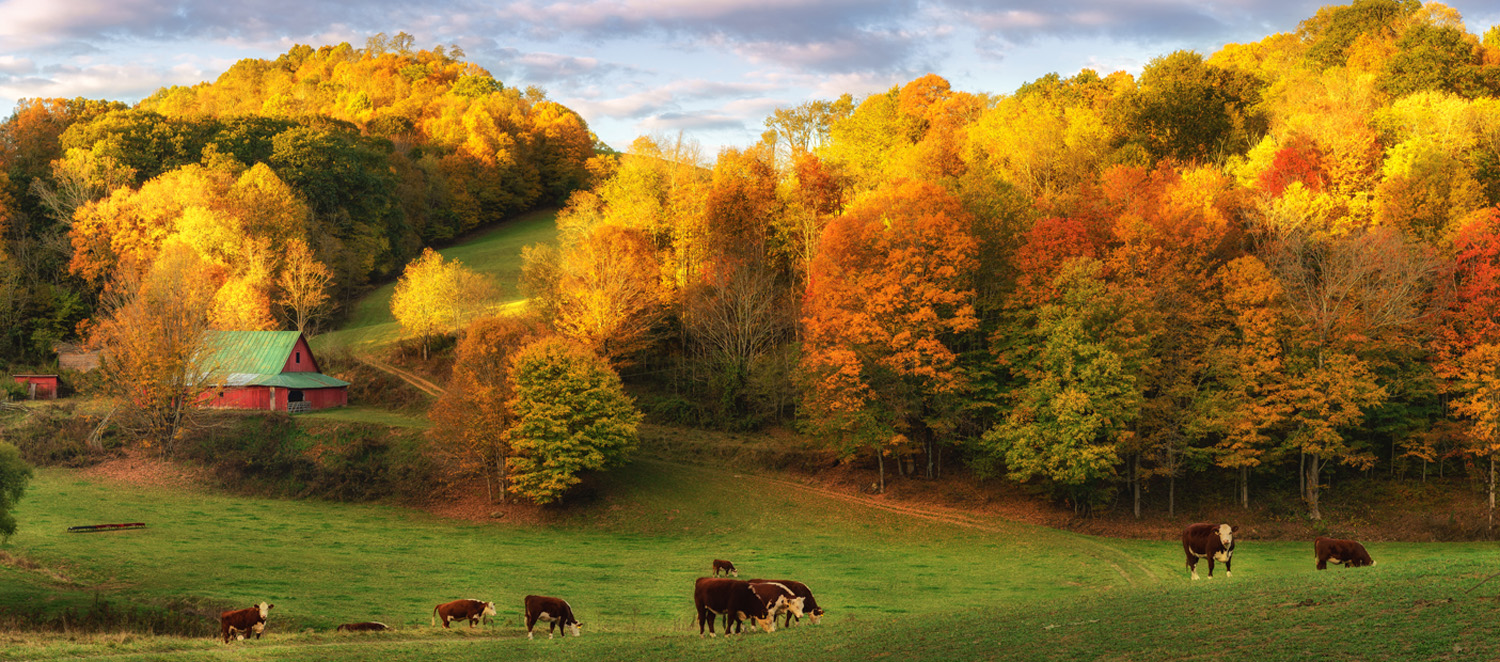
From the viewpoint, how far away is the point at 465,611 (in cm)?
2423

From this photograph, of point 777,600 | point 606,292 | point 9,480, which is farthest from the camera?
point 606,292

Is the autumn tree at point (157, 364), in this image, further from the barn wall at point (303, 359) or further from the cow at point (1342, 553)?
the cow at point (1342, 553)

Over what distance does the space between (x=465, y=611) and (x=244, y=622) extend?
5.13 meters

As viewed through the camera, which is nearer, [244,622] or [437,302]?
[244,622]

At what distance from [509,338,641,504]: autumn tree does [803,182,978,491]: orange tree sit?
10.8m

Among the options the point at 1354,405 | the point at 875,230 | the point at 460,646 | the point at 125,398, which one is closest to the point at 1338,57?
the point at 1354,405

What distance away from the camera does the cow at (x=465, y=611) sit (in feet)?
79.2

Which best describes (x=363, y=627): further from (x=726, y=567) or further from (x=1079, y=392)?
(x=1079, y=392)

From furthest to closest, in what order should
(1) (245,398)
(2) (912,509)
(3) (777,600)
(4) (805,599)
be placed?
(1) (245,398), (2) (912,509), (4) (805,599), (3) (777,600)

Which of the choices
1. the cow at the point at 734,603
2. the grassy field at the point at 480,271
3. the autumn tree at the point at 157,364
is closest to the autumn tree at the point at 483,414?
the autumn tree at the point at 157,364

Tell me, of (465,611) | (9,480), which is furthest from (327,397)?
(465,611)

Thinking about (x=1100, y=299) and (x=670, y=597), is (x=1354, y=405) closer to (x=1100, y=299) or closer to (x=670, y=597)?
(x=1100, y=299)

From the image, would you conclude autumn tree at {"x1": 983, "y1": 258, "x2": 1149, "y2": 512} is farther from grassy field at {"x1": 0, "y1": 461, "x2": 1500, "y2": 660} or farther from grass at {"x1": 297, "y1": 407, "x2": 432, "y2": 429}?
grass at {"x1": 297, "y1": 407, "x2": 432, "y2": 429}

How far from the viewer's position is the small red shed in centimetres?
6094
